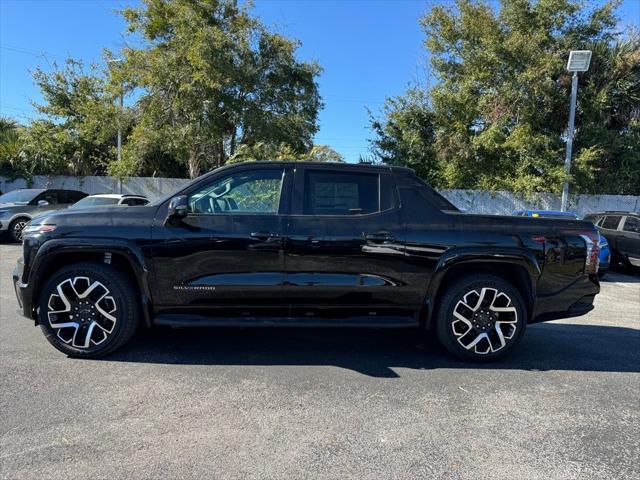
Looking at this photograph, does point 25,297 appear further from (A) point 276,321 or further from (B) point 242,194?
(A) point 276,321

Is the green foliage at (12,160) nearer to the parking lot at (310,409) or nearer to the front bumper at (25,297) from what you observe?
the parking lot at (310,409)

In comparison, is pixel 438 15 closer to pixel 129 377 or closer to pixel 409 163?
pixel 409 163

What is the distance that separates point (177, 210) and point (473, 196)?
608 inches

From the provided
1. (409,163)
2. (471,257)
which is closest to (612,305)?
(471,257)

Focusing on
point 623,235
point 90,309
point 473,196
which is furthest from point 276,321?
point 473,196

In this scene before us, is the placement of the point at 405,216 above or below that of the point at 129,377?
above

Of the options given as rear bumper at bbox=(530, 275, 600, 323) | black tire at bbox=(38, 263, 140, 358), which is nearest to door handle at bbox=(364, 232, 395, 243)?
rear bumper at bbox=(530, 275, 600, 323)

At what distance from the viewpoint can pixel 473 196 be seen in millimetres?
17844

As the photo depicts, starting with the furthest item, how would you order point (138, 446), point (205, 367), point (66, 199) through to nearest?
point (66, 199) → point (205, 367) → point (138, 446)

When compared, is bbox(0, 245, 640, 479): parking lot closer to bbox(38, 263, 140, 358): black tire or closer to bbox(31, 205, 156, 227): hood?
bbox(38, 263, 140, 358): black tire

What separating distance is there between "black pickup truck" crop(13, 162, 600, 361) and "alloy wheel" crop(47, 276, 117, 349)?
1cm

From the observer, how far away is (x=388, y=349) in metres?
5.01

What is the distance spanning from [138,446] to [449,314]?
2.95 m

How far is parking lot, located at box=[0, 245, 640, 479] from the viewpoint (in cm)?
286
